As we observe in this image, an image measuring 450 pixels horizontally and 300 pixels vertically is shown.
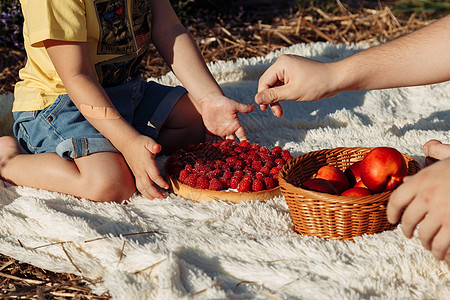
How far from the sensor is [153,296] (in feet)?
3.29

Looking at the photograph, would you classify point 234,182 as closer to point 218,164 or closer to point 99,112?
point 218,164

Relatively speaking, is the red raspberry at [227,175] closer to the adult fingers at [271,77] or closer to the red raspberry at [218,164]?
the red raspberry at [218,164]

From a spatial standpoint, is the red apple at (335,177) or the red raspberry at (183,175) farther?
the red raspberry at (183,175)

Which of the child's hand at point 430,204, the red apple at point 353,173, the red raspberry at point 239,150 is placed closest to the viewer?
the child's hand at point 430,204

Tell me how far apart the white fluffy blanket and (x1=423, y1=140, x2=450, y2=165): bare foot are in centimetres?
24

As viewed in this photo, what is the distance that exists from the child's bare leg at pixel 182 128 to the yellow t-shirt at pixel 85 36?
199mm

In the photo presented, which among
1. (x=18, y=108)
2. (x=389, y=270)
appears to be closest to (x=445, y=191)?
(x=389, y=270)

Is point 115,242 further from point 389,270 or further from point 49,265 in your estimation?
point 389,270

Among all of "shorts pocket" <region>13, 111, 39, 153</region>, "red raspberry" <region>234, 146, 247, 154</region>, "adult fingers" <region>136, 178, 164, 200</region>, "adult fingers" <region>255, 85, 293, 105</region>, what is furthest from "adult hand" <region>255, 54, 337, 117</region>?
"shorts pocket" <region>13, 111, 39, 153</region>

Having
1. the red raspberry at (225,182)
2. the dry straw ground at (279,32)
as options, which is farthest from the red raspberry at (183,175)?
the dry straw ground at (279,32)

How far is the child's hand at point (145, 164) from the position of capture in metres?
1.40

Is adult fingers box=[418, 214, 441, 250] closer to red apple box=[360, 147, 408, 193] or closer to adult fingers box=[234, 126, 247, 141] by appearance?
red apple box=[360, 147, 408, 193]

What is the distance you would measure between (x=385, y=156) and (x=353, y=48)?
53.3 inches

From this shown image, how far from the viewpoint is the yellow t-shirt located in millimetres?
1429
